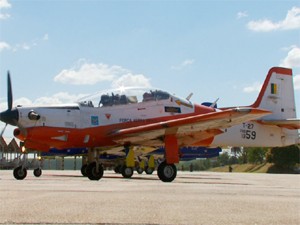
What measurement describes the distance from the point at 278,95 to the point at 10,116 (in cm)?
1303

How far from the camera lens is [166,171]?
581 inches

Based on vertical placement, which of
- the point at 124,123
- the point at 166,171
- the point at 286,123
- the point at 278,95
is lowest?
the point at 166,171

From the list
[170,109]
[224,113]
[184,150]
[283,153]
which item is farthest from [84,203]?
[283,153]

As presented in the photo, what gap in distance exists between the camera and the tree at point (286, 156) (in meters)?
73.6

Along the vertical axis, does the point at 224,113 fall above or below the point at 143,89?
below

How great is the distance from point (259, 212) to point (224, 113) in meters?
7.55

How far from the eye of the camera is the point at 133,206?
6.82m

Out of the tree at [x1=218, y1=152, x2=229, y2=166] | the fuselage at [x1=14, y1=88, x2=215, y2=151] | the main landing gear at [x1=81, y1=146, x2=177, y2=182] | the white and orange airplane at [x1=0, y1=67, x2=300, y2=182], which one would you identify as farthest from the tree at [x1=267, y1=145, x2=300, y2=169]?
the tree at [x1=218, y1=152, x2=229, y2=166]

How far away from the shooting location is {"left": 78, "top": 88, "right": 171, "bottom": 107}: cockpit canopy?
16.1m

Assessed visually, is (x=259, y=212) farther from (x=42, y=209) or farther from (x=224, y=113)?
(x=224, y=113)

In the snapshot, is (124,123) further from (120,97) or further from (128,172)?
(128,172)

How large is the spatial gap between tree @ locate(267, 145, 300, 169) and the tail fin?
5332cm

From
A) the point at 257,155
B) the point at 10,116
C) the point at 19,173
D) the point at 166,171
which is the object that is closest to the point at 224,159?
the point at 257,155

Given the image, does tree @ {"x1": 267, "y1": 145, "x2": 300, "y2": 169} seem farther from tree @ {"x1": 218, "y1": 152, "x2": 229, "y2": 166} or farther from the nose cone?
tree @ {"x1": 218, "y1": 152, "x2": 229, "y2": 166}
